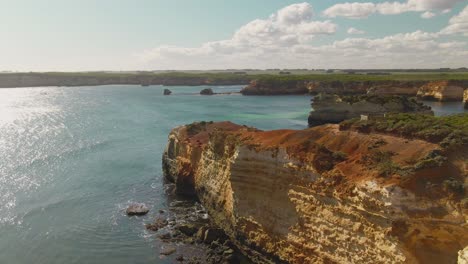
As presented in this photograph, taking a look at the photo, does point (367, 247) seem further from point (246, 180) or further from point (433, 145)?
point (246, 180)

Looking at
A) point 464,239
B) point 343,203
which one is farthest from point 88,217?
point 464,239

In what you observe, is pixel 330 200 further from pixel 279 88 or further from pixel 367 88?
pixel 279 88

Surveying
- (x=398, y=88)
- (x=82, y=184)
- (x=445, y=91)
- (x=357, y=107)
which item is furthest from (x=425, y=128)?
(x=398, y=88)

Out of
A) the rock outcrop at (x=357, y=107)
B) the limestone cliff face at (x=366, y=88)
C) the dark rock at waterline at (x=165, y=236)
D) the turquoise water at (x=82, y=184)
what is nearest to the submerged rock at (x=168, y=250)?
the turquoise water at (x=82, y=184)

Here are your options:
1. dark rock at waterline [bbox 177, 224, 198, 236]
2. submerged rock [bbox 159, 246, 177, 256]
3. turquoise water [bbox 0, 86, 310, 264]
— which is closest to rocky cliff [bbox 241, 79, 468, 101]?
turquoise water [bbox 0, 86, 310, 264]

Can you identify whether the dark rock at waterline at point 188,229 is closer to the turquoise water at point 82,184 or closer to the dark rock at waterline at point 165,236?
the dark rock at waterline at point 165,236

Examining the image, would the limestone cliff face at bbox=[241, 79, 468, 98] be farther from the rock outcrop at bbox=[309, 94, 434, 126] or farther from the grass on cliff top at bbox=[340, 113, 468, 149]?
the grass on cliff top at bbox=[340, 113, 468, 149]
